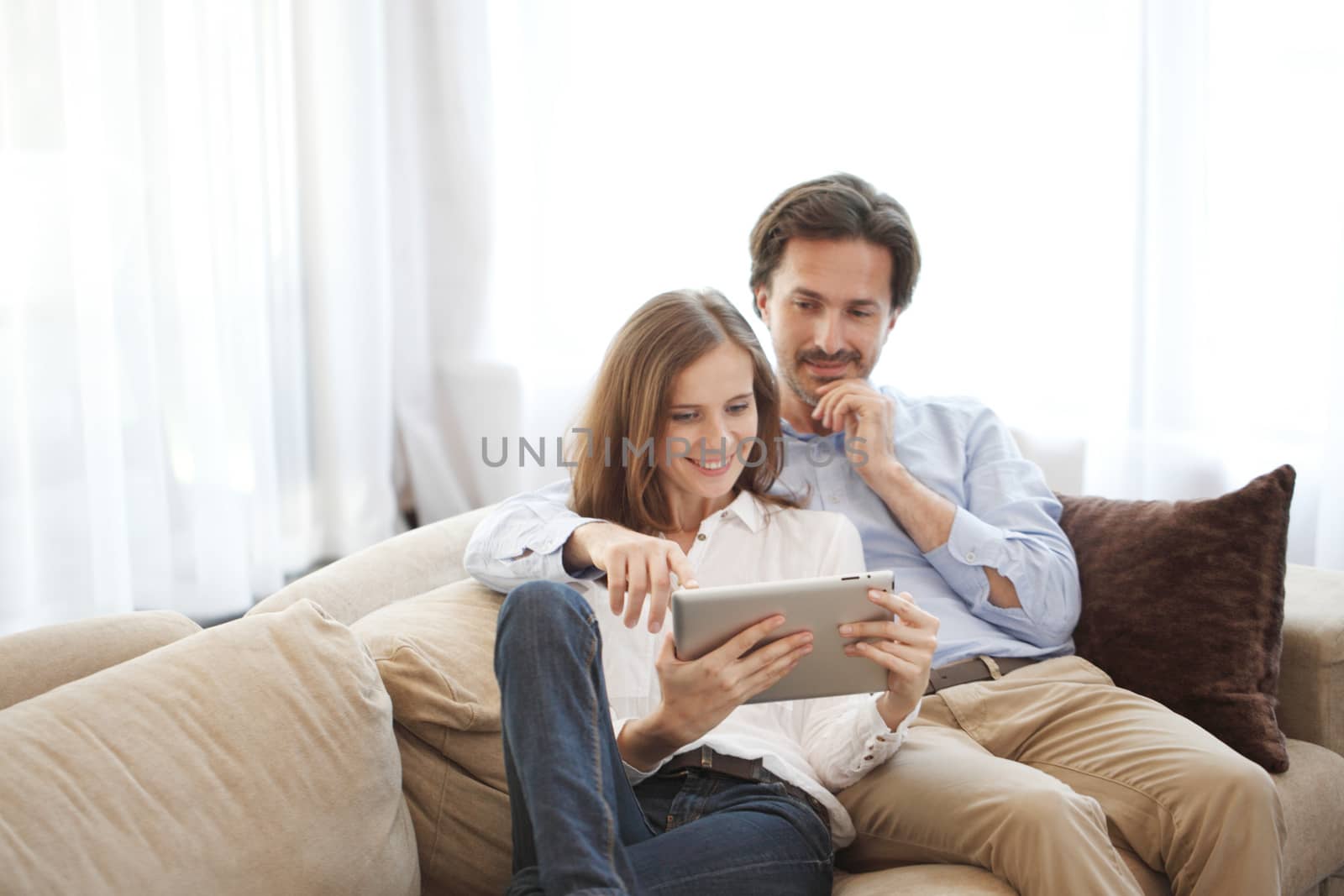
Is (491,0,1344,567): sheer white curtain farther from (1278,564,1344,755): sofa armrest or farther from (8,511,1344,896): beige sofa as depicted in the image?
(8,511,1344,896): beige sofa

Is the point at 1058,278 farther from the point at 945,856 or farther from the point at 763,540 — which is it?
the point at 945,856

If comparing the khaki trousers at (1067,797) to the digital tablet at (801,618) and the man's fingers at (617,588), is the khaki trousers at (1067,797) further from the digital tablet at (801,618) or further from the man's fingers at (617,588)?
the man's fingers at (617,588)

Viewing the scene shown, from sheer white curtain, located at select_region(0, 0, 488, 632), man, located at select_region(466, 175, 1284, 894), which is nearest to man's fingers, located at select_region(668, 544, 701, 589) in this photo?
man, located at select_region(466, 175, 1284, 894)

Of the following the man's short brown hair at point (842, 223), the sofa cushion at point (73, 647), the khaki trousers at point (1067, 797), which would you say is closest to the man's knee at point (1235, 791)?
the khaki trousers at point (1067, 797)

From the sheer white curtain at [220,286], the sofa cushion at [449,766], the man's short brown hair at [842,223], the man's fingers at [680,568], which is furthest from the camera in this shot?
the sheer white curtain at [220,286]

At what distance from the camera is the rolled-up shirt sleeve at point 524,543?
5.57 feet

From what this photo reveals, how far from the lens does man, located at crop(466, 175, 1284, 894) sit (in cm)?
147

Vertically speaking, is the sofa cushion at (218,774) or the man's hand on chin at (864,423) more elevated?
the man's hand on chin at (864,423)

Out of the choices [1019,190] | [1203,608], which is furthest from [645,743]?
[1019,190]

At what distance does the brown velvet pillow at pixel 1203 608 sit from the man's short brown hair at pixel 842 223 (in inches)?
23.7

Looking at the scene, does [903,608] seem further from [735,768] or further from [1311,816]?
[1311,816]

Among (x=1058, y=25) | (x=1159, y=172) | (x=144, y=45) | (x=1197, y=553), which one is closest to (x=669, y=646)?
(x=1197, y=553)

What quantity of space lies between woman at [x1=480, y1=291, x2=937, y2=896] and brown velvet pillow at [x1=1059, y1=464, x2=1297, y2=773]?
Answer: 455 mm

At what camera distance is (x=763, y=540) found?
1784 mm
